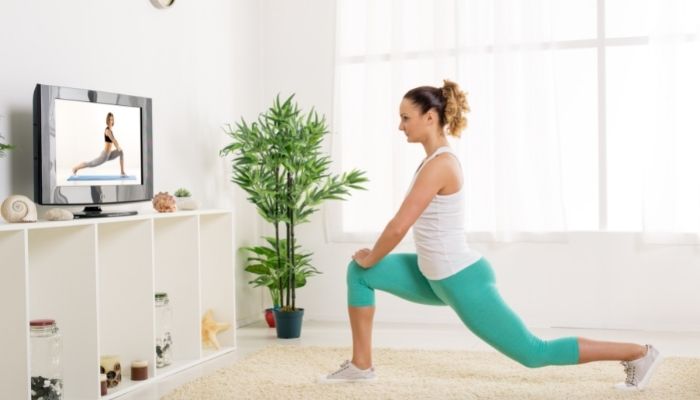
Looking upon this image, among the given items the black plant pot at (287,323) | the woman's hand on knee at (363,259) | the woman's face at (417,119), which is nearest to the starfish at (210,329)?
the black plant pot at (287,323)

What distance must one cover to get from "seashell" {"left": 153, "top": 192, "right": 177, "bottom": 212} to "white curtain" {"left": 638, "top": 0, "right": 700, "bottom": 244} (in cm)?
266

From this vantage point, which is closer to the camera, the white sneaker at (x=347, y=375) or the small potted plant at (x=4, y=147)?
the small potted plant at (x=4, y=147)

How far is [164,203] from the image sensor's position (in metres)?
3.51

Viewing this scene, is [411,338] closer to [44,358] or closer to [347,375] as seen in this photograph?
[347,375]

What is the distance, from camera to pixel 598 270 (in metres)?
4.67

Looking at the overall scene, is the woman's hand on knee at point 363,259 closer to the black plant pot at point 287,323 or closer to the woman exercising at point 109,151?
the woman exercising at point 109,151

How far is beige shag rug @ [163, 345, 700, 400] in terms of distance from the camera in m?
2.96

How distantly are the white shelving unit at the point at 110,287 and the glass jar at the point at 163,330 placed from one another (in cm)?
8

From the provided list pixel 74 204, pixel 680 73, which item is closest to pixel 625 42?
pixel 680 73

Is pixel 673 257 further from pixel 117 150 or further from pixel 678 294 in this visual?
pixel 117 150

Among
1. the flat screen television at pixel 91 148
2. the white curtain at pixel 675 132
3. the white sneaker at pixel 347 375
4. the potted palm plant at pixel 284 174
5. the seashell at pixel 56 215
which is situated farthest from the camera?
the white curtain at pixel 675 132

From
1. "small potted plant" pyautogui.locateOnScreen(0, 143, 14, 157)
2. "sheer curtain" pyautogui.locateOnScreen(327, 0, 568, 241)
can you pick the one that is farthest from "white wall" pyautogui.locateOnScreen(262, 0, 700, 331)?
"small potted plant" pyautogui.locateOnScreen(0, 143, 14, 157)

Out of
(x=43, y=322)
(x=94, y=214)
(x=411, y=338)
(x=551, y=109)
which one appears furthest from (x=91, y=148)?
(x=551, y=109)

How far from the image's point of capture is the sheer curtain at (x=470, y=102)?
4.71 metres
